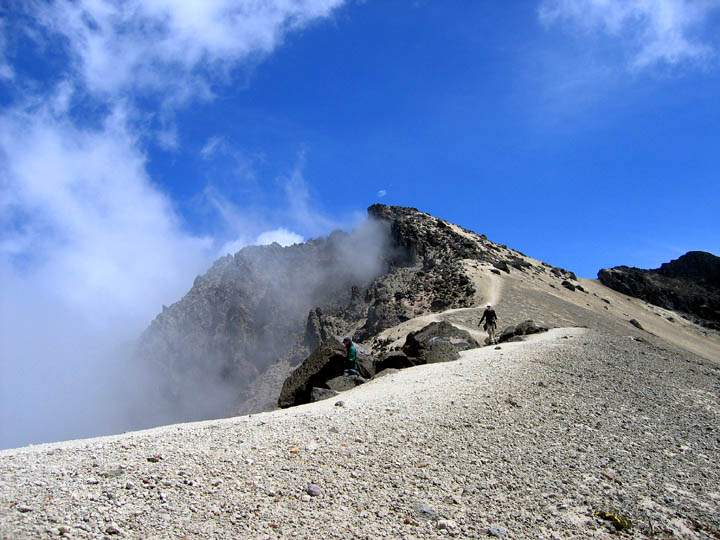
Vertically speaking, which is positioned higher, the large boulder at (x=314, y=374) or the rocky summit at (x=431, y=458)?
the large boulder at (x=314, y=374)

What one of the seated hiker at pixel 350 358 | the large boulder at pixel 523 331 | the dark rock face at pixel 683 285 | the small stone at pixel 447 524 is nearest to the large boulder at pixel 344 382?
the seated hiker at pixel 350 358

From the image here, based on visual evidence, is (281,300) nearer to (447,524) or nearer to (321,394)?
(321,394)

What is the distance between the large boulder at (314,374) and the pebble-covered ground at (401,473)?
20.1 ft

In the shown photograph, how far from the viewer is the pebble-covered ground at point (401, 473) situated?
9.12 m

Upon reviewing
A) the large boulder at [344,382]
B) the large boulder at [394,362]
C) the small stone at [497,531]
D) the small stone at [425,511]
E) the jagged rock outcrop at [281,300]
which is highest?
the jagged rock outcrop at [281,300]

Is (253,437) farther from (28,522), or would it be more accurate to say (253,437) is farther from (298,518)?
(28,522)

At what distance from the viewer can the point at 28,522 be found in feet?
26.9

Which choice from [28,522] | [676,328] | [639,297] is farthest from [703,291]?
[28,522]

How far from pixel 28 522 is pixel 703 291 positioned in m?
116

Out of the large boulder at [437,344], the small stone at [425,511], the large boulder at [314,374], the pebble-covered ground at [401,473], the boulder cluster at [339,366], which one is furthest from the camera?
the large boulder at [437,344]

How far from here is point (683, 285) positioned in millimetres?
104875

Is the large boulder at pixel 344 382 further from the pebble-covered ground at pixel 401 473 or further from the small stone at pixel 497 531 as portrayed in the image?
the small stone at pixel 497 531

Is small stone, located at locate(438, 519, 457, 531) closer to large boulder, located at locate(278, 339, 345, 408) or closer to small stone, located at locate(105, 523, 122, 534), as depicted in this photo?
small stone, located at locate(105, 523, 122, 534)

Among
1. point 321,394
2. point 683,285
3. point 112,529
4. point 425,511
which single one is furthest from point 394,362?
point 683,285
